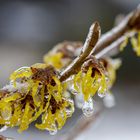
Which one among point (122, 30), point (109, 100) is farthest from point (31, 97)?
point (109, 100)

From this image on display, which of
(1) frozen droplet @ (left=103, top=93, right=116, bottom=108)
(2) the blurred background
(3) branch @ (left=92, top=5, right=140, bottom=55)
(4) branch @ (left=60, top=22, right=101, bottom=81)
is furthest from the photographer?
(2) the blurred background

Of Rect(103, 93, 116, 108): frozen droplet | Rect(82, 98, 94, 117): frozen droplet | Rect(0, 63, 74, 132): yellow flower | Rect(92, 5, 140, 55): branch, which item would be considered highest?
Rect(103, 93, 116, 108): frozen droplet

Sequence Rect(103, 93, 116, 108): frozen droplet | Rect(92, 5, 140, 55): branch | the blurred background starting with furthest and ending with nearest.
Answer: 1. the blurred background
2. Rect(103, 93, 116, 108): frozen droplet
3. Rect(92, 5, 140, 55): branch

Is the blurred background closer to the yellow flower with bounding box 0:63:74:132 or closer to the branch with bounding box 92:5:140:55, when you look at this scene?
the branch with bounding box 92:5:140:55

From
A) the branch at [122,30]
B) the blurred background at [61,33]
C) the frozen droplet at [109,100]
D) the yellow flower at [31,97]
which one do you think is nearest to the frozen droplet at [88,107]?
the yellow flower at [31,97]

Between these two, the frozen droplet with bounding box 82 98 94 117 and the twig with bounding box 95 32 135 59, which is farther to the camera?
the twig with bounding box 95 32 135 59

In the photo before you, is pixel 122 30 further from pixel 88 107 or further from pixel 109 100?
pixel 109 100

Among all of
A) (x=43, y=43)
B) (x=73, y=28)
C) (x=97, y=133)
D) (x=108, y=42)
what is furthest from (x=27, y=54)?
(x=108, y=42)

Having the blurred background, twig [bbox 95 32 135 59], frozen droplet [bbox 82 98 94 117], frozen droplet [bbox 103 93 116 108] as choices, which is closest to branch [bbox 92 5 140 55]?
twig [bbox 95 32 135 59]
